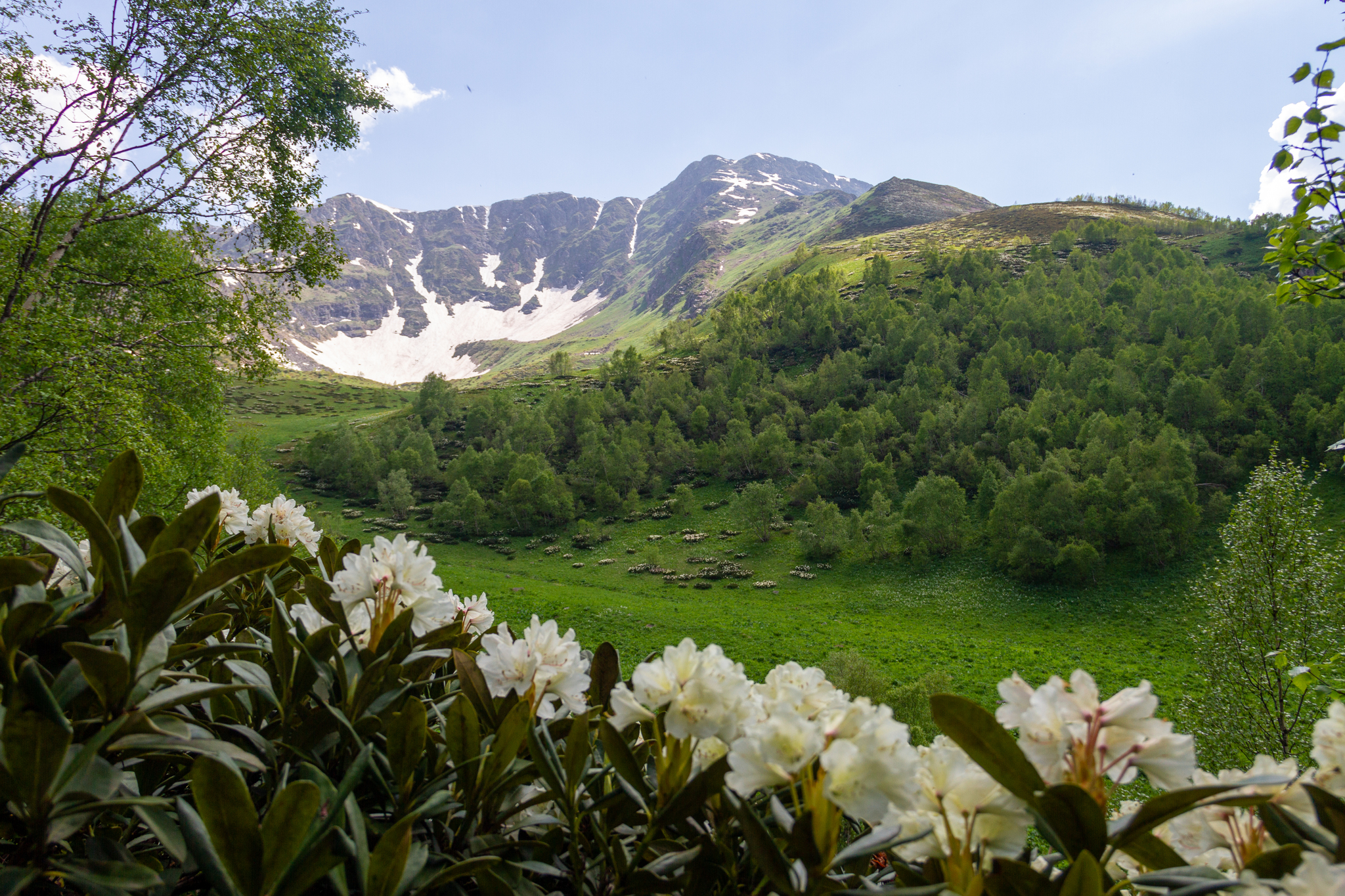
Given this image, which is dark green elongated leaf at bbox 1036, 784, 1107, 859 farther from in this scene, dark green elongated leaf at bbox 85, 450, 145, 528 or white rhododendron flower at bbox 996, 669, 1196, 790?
dark green elongated leaf at bbox 85, 450, 145, 528

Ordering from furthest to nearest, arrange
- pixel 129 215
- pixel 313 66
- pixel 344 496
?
pixel 344 496
pixel 313 66
pixel 129 215

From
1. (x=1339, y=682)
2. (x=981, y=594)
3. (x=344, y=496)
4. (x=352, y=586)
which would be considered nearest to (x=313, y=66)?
(x=352, y=586)

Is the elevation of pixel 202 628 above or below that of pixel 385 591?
below

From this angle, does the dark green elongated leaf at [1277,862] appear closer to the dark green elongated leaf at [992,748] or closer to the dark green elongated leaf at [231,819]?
the dark green elongated leaf at [992,748]

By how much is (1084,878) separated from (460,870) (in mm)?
898

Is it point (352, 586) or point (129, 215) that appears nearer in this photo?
point (352, 586)

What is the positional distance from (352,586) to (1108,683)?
29819mm

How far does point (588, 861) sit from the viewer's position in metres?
1.18

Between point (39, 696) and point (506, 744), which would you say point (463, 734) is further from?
point (39, 696)

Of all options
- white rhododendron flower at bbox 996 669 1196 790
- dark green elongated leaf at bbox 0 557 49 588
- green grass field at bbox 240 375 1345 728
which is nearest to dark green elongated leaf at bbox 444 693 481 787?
dark green elongated leaf at bbox 0 557 49 588

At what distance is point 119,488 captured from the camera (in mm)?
1236

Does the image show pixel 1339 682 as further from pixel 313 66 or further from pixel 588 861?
pixel 313 66

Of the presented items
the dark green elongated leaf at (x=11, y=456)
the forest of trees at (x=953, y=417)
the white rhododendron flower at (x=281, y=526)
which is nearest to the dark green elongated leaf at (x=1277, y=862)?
the dark green elongated leaf at (x=11, y=456)

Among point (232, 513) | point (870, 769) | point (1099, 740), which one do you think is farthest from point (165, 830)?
point (232, 513)
